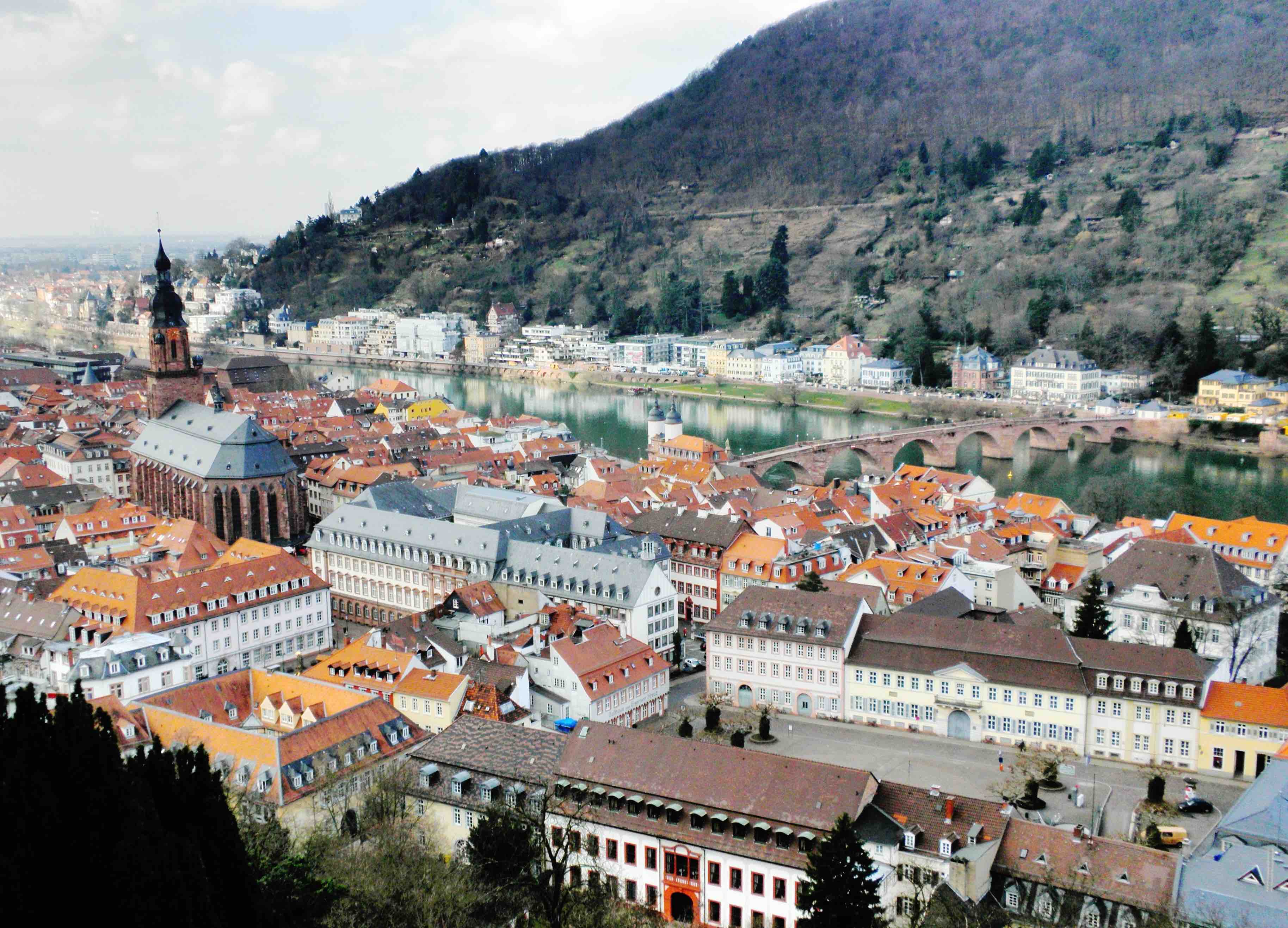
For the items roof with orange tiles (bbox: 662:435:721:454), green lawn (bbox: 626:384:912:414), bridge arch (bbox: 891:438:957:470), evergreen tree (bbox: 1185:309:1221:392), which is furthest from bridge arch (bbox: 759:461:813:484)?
evergreen tree (bbox: 1185:309:1221:392)

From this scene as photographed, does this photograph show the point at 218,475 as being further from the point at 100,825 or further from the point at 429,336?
the point at 429,336

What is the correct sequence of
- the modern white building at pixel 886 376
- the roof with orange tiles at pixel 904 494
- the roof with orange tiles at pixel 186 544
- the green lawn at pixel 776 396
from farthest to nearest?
the modern white building at pixel 886 376 < the green lawn at pixel 776 396 < the roof with orange tiles at pixel 904 494 < the roof with orange tiles at pixel 186 544

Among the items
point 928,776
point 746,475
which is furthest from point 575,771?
point 746,475

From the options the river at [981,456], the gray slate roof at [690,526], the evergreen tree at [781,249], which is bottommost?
the river at [981,456]

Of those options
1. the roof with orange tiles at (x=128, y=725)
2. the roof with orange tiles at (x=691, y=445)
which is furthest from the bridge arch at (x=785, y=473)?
the roof with orange tiles at (x=128, y=725)

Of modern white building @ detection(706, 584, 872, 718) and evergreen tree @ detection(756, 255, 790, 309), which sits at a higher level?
evergreen tree @ detection(756, 255, 790, 309)

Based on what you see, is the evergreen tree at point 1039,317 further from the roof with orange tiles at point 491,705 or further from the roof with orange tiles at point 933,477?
the roof with orange tiles at point 491,705

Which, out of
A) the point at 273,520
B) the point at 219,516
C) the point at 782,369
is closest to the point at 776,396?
the point at 782,369

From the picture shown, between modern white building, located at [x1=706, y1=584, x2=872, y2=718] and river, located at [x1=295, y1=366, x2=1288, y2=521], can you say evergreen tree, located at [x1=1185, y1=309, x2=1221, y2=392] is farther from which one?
modern white building, located at [x1=706, y1=584, x2=872, y2=718]
